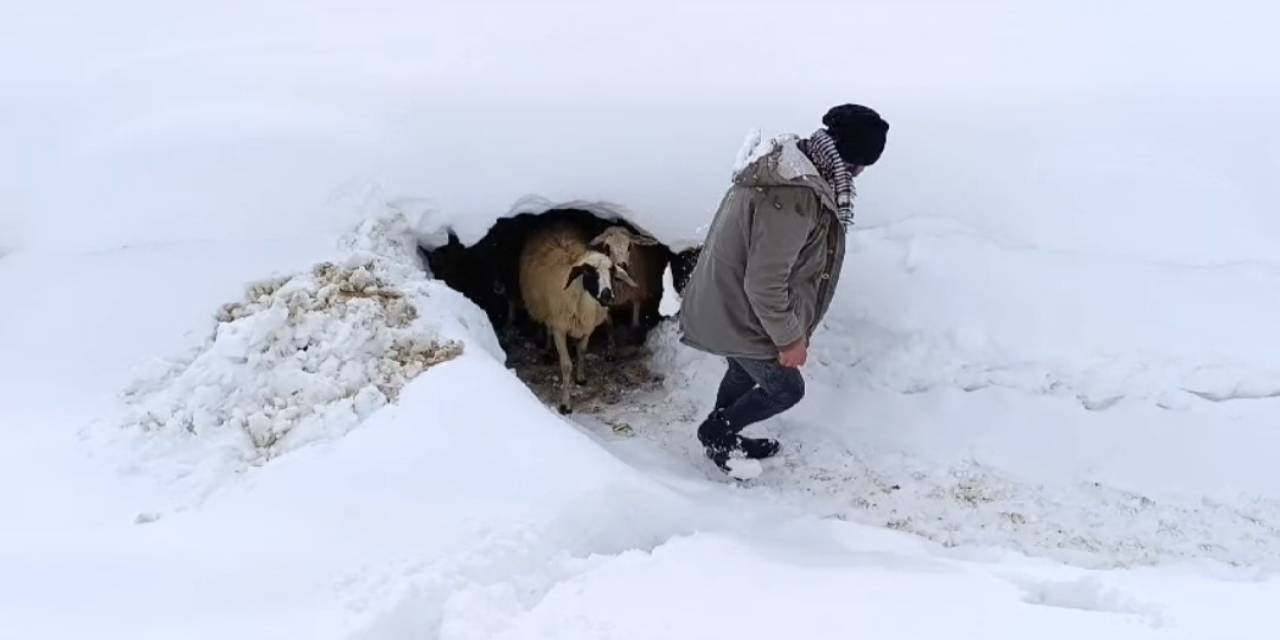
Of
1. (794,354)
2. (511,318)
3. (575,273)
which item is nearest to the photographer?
(794,354)

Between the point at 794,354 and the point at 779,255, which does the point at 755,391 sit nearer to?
the point at 794,354

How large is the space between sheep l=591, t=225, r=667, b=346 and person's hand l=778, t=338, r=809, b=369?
2086mm

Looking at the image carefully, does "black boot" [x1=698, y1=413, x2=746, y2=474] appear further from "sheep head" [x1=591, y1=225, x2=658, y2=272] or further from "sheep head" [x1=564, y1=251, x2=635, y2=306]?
"sheep head" [x1=591, y1=225, x2=658, y2=272]

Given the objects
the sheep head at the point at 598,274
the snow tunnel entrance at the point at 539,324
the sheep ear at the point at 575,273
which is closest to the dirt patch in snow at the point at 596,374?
the snow tunnel entrance at the point at 539,324

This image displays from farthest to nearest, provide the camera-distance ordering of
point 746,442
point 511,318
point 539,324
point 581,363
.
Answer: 1. point 511,318
2. point 539,324
3. point 581,363
4. point 746,442

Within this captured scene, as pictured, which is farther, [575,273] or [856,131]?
[575,273]

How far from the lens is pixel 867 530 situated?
3.95m

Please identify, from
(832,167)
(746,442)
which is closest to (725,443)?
(746,442)

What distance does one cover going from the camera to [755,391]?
4277 mm

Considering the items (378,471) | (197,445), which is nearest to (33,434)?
(197,445)

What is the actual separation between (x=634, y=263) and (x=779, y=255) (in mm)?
2911

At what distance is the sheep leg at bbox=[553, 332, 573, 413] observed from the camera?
18.8ft

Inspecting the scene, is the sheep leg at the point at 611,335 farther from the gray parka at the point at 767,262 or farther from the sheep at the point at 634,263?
the gray parka at the point at 767,262

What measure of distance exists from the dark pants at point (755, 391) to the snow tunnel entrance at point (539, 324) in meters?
1.39
